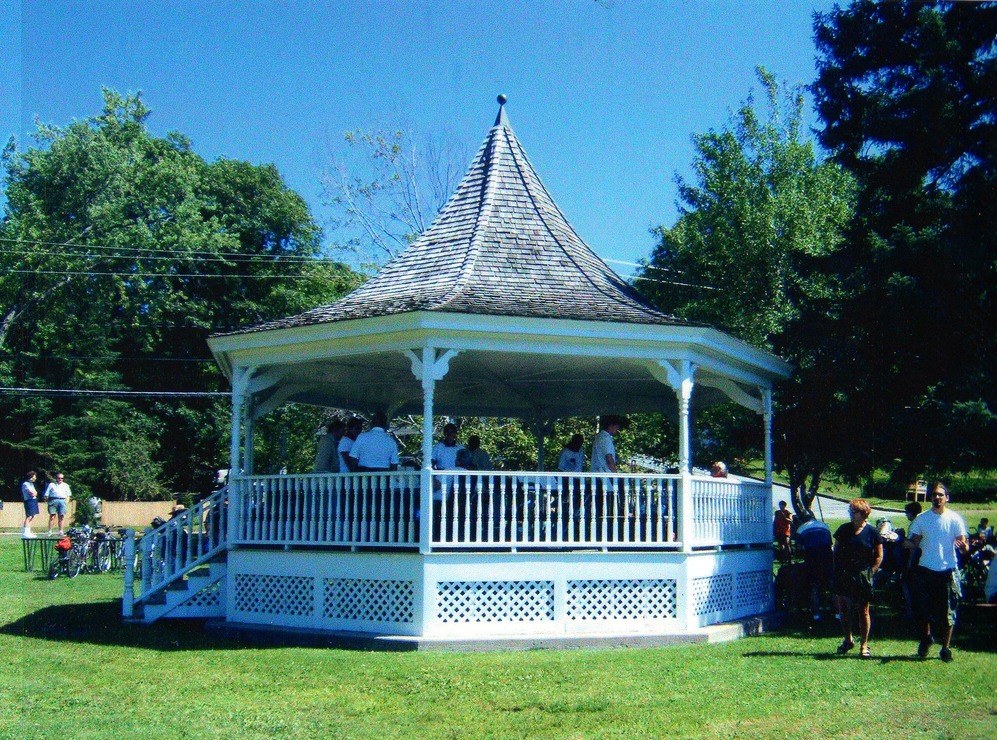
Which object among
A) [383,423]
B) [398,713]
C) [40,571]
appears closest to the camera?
[398,713]

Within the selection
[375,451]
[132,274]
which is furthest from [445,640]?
[132,274]

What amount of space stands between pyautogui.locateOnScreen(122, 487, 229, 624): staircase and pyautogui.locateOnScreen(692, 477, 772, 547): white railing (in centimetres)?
647

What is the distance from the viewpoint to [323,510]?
1423 cm

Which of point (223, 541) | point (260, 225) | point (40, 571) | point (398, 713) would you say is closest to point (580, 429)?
point (40, 571)

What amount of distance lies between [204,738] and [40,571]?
16.5m

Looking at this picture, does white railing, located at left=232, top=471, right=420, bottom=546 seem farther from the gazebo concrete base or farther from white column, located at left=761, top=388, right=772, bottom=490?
white column, located at left=761, top=388, right=772, bottom=490

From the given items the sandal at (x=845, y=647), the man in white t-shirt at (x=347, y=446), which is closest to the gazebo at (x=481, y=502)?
the man in white t-shirt at (x=347, y=446)

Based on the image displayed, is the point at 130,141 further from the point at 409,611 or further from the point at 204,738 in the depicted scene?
the point at 204,738

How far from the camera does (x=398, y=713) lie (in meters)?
9.12

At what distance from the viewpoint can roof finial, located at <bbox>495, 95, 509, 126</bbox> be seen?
17922 millimetres

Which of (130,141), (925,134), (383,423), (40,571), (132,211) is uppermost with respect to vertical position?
(130,141)

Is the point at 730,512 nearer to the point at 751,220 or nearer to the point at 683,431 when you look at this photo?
the point at 683,431

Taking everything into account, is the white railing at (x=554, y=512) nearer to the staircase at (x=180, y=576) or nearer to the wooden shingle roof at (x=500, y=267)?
the wooden shingle roof at (x=500, y=267)

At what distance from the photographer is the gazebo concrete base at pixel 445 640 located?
40.7ft
